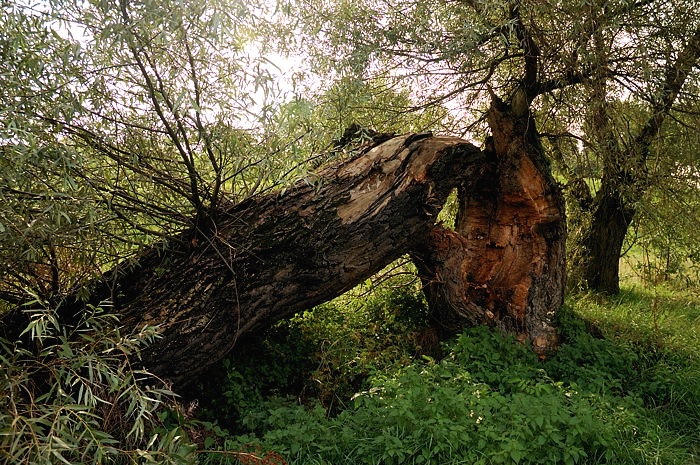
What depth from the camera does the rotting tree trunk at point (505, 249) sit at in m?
5.58

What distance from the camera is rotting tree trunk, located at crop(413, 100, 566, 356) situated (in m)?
5.58

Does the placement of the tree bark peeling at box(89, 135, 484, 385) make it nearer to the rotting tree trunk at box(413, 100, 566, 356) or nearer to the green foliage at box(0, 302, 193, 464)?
the green foliage at box(0, 302, 193, 464)

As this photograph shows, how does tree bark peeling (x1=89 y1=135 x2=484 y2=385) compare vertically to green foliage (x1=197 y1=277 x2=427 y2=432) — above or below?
above

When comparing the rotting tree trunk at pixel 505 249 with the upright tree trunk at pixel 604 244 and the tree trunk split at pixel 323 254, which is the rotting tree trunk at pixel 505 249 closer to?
the tree trunk split at pixel 323 254

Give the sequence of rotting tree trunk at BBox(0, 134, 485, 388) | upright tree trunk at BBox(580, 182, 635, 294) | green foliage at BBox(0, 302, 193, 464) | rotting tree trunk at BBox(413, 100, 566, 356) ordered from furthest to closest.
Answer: upright tree trunk at BBox(580, 182, 635, 294) < rotting tree trunk at BBox(413, 100, 566, 356) < rotting tree trunk at BBox(0, 134, 485, 388) < green foliage at BBox(0, 302, 193, 464)

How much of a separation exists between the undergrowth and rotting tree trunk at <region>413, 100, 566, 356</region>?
0.24 m

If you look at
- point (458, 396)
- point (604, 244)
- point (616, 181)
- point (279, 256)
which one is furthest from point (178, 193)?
point (604, 244)

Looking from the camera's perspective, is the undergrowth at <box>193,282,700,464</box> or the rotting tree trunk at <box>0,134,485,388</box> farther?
the rotting tree trunk at <box>0,134,485,388</box>

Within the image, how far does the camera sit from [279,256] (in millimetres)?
4457

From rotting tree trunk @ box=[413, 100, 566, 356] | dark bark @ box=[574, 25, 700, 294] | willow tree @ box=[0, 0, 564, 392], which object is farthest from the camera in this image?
dark bark @ box=[574, 25, 700, 294]

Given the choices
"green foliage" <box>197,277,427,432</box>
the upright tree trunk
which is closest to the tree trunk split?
"green foliage" <box>197,277,427,432</box>

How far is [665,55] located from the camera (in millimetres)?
5633

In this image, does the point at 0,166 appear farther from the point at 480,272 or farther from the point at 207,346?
the point at 480,272

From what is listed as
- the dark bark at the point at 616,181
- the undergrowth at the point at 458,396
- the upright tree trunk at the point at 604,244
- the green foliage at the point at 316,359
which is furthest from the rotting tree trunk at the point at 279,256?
the upright tree trunk at the point at 604,244
